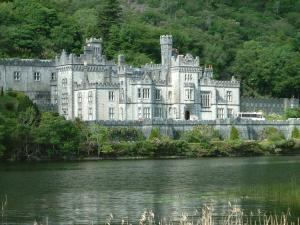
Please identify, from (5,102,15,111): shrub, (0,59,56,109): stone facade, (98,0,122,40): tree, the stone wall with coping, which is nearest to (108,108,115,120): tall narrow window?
the stone wall with coping

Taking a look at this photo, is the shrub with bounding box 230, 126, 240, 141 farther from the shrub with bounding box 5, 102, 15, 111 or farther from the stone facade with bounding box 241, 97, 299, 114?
the shrub with bounding box 5, 102, 15, 111

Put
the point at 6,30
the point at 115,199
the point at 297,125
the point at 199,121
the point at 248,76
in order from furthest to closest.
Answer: the point at 248,76
the point at 6,30
the point at 297,125
the point at 199,121
the point at 115,199

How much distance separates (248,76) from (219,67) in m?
5.30

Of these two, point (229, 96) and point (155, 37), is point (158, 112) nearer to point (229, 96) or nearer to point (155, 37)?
point (229, 96)

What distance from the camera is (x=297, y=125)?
328 ft

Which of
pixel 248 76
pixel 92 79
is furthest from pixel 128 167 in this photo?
pixel 248 76

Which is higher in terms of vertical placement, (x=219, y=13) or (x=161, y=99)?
(x=219, y=13)

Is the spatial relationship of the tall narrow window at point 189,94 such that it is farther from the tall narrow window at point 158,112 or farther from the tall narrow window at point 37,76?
the tall narrow window at point 37,76

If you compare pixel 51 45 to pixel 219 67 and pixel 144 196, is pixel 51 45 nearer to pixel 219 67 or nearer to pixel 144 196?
pixel 219 67

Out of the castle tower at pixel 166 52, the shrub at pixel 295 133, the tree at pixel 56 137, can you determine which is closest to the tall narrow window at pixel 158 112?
the castle tower at pixel 166 52

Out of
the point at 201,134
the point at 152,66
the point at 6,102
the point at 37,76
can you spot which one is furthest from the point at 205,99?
the point at 6,102

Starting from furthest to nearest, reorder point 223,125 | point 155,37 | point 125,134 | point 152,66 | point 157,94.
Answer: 1. point 155,37
2. point 152,66
3. point 157,94
4. point 223,125
5. point 125,134

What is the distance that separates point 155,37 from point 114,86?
29.7 metres

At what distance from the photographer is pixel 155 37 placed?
12444cm
